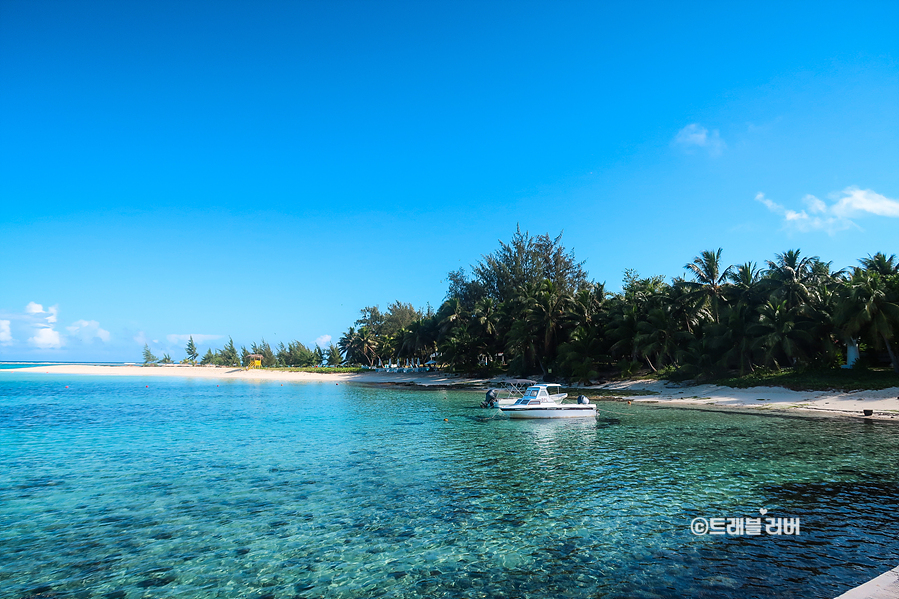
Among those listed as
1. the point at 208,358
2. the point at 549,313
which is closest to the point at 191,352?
the point at 208,358

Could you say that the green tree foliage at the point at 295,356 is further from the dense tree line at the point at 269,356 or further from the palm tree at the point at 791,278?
the palm tree at the point at 791,278

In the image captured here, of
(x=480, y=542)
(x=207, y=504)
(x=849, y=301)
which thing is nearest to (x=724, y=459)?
(x=480, y=542)

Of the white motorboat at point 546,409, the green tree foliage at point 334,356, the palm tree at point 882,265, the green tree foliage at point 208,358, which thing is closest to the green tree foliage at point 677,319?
the palm tree at point 882,265

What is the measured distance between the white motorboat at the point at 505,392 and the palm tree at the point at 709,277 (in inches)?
851

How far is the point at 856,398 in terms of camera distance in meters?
33.2

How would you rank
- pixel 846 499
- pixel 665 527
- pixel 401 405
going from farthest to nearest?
pixel 401 405 → pixel 846 499 → pixel 665 527

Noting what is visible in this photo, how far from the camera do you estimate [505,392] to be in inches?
2085

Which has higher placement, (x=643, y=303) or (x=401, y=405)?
(x=643, y=303)

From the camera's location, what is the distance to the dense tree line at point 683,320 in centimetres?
3738

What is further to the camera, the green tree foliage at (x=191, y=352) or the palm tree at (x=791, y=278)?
the green tree foliage at (x=191, y=352)

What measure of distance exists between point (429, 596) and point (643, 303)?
Result: 54411mm

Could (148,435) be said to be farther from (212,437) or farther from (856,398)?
(856,398)

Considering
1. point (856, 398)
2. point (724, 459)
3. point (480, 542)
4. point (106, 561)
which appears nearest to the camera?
point (106, 561)

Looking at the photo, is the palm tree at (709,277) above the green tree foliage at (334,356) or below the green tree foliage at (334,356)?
above
